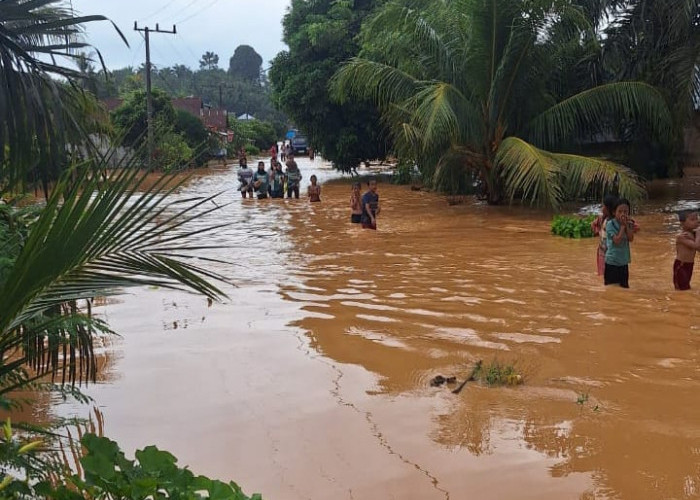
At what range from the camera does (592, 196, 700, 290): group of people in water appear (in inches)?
322

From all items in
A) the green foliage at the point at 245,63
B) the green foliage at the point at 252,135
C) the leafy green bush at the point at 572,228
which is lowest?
the leafy green bush at the point at 572,228

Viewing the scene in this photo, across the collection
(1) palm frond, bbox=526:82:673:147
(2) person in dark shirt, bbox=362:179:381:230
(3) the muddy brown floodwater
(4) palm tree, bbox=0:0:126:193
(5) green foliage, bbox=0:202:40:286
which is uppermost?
(1) palm frond, bbox=526:82:673:147

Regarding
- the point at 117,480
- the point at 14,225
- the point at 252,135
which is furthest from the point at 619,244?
the point at 252,135

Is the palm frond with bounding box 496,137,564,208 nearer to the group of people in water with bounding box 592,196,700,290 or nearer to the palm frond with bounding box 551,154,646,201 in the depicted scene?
the palm frond with bounding box 551,154,646,201

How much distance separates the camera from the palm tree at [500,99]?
15.0 metres

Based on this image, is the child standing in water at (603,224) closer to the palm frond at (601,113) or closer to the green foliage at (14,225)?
the green foliage at (14,225)

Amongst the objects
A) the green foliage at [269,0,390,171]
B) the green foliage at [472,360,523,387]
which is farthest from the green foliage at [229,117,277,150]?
the green foliage at [472,360,523,387]

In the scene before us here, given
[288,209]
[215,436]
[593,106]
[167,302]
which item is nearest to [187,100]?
[288,209]

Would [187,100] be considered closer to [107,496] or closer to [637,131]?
[637,131]

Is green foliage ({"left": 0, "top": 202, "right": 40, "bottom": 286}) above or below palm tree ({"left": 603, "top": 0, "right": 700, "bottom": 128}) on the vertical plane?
below

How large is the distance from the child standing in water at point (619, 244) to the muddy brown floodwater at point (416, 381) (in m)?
0.27

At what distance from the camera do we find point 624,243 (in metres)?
8.42

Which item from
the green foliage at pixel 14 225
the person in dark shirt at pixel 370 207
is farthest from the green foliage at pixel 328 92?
the green foliage at pixel 14 225

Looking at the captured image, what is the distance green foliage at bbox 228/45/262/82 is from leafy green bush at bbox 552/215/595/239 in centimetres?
13839
